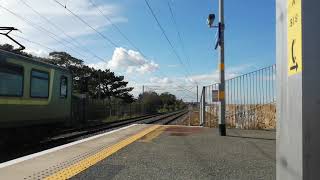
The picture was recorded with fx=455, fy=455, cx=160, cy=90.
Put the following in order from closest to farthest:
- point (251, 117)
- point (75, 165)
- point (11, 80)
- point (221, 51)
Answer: point (75, 165) → point (11, 80) → point (221, 51) → point (251, 117)

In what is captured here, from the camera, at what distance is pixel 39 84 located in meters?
15.9

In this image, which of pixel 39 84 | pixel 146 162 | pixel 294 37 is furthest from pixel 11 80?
pixel 294 37

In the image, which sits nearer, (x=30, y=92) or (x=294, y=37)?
(x=294, y=37)

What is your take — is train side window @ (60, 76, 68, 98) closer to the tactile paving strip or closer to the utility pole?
the utility pole

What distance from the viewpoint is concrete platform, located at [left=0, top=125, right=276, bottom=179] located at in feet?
24.7

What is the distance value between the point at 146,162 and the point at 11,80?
6745 millimetres

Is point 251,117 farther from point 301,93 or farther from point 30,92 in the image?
point 301,93

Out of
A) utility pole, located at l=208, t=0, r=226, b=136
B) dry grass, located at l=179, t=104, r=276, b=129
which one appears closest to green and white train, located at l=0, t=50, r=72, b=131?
utility pole, located at l=208, t=0, r=226, b=136

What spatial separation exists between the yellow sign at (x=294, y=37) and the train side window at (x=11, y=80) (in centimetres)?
1221

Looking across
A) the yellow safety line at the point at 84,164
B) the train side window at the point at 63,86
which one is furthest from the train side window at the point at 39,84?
the yellow safety line at the point at 84,164

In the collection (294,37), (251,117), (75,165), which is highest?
(294,37)

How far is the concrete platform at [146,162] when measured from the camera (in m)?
7.54

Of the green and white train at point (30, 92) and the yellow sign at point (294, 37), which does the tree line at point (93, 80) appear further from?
the yellow sign at point (294, 37)

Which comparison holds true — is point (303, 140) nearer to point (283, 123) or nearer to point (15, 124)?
point (283, 123)
